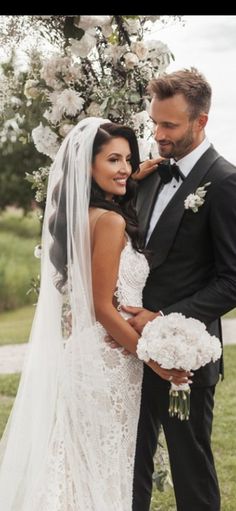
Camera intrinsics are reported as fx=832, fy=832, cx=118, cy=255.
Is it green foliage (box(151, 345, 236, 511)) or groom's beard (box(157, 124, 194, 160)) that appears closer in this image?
groom's beard (box(157, 124, 194, 160))

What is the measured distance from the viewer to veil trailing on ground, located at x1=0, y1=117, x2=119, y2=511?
310cm

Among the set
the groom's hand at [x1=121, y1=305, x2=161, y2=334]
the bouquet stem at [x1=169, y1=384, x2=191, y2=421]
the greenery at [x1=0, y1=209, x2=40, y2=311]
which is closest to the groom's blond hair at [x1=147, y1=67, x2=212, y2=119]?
the groom's hand at [x1=121, y1=305, x2=161, y2=334]

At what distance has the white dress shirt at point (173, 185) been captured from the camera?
325cm

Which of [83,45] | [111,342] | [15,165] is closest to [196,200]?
[111,342]

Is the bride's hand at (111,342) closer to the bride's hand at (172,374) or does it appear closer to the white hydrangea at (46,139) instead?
the bride's hand at (172,374)

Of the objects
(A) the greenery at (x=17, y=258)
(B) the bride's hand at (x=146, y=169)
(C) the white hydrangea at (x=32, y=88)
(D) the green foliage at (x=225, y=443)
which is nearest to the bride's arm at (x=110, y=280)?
(B) the bride's hand at (x=146, y=169)

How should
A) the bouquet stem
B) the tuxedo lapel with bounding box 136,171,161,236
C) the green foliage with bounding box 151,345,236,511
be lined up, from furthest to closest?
the green foliage with bounding box 151,345,236,511 → the tuxedo lapel with bounding box 136,171,161,236 → the bouquet stem

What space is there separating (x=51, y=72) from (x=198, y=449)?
5.55 feet

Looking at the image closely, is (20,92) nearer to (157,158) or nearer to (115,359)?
(157,158)

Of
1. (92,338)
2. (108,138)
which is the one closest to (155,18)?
(108,138)

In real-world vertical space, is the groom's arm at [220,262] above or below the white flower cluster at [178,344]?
above

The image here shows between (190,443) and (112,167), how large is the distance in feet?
3.60

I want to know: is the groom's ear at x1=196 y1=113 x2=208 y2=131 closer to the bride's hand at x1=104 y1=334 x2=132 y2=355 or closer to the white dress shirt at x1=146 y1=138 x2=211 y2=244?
the white dress shirt at x1=146 y1=138 x2=211 y2=244

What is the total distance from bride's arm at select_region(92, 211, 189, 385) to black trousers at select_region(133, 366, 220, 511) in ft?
0.69
